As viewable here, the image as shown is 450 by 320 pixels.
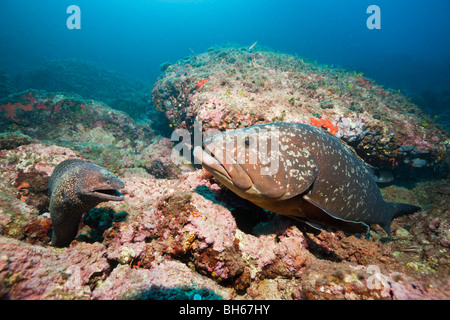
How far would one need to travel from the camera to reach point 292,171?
249 cm

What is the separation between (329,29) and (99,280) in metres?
151

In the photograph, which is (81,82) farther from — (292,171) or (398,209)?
(398,209)

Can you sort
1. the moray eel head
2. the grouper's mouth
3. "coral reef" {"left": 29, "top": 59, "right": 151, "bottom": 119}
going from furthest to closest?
"coral reef" {"left": 29, "top": 59, "right": 151, "bottom": 119} < the moray eel head < the grouper's mouth

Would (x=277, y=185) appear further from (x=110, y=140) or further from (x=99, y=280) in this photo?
(x=110, y=140)

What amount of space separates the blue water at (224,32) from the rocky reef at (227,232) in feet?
140

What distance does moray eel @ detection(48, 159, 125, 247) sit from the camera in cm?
275

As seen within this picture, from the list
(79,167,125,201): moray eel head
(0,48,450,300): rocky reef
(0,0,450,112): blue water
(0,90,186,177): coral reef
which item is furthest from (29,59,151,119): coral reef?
(0,0,450,112): blue water

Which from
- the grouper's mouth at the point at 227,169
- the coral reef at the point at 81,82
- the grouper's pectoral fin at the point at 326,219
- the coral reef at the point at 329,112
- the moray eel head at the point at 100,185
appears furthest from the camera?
the coral reef at the point at 81,82

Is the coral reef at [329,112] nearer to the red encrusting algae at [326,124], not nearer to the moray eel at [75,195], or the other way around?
the red encrusting algae at [326,124]

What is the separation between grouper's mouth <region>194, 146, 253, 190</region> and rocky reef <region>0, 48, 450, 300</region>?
2.46 feet

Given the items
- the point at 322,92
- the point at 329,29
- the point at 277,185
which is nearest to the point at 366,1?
the point at 329,29

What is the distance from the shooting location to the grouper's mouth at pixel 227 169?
224 cm
